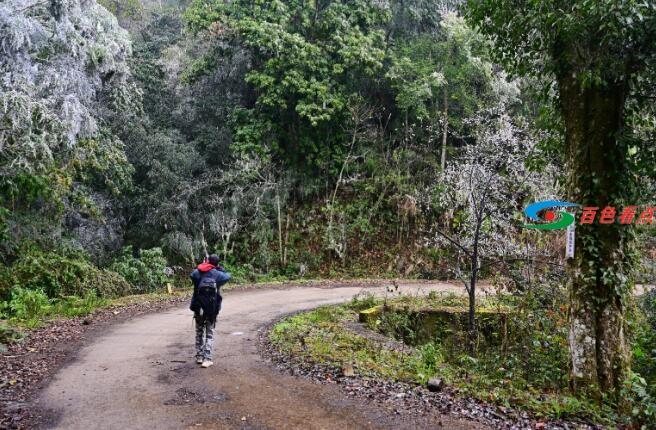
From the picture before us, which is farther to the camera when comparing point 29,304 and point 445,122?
point 445,122

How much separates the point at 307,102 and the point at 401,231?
6669 millimetres

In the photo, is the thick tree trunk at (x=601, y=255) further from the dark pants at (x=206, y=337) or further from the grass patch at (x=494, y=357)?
the dark pants at (x=206, y=337)

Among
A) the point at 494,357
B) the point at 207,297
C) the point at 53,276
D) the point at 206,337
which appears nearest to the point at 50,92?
the point at 53,276

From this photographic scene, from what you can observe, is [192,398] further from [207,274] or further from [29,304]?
[29,304]

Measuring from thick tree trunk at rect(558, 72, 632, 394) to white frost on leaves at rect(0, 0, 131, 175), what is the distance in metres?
11.0

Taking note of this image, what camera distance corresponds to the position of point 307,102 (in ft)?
63.7

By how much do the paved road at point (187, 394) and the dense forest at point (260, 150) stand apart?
4043mm

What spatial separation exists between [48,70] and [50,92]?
21.1 inches

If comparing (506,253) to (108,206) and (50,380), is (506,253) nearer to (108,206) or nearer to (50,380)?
(50,380)

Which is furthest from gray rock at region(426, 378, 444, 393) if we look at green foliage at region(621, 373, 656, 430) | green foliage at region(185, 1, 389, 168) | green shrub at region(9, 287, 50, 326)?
green foliage at region(185, 1, 389, 168)

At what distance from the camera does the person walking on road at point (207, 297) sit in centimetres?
722

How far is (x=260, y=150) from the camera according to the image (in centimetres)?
1994

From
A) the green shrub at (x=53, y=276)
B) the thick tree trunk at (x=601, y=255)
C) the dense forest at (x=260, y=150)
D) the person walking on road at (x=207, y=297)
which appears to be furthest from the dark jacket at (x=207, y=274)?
the green shrub at (x=53, y=276)

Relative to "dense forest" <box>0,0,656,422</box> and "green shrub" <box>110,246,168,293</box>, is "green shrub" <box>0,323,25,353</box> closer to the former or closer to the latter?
"dense forest" <box>0,0,656,422</box>
